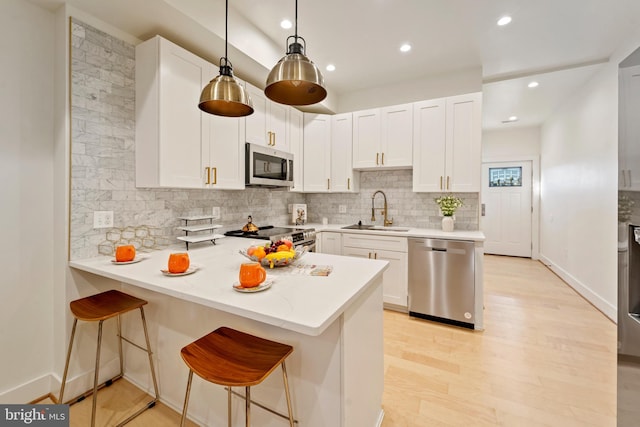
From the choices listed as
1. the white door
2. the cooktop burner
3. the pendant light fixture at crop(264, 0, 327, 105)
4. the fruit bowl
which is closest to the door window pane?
the white door

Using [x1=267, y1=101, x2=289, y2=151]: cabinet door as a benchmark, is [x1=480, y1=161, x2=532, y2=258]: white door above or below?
below

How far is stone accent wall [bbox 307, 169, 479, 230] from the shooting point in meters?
3.39

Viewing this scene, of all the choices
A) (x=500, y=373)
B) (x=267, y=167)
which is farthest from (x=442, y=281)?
(x=267, y=167)

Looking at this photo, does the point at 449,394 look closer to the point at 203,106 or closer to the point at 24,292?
the point at 203,106

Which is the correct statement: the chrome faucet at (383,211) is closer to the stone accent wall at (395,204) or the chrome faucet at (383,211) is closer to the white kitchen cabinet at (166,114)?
the stone accent wall at (395,204)

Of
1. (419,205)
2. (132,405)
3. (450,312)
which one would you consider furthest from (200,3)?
(450,312)

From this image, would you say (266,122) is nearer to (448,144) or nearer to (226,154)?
(226,154)

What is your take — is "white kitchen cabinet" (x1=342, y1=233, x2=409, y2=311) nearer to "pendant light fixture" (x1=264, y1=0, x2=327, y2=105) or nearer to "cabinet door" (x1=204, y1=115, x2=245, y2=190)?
"cabinet door" (x1=204, y1=115, x2=245, y2=190)

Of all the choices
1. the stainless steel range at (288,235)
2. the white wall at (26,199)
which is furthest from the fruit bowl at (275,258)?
the white wall at (26,199)

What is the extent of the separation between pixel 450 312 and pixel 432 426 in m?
1.47

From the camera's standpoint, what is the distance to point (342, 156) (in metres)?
3.77

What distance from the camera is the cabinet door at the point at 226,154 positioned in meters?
2.38

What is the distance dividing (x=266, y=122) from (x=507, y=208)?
5715 mm

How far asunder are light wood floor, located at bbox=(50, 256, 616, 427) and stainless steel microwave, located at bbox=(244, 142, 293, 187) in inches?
75.9
